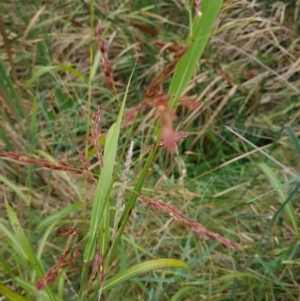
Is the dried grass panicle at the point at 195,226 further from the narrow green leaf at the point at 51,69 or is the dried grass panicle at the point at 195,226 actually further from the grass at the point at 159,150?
the narrow green leaf at the point at 51,69

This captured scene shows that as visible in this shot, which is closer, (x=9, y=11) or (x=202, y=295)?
(x=202, y=295)

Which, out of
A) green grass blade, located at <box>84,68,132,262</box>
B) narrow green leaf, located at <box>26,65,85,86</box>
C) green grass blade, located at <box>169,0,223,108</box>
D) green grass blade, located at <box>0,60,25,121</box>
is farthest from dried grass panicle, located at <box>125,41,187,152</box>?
green grass blade, located at <box>0,60,25,121</box>

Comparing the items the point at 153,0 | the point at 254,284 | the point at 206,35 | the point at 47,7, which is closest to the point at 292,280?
the point at 254,284

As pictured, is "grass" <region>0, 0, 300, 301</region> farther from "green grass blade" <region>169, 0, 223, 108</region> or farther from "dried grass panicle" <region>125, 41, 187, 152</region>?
"dried grass panicle" <region>125, 41, 187, 152</region>

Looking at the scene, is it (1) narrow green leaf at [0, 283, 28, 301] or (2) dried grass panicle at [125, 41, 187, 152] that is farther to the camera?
(1) narrow green leaf at [0, 283, 28, 301]

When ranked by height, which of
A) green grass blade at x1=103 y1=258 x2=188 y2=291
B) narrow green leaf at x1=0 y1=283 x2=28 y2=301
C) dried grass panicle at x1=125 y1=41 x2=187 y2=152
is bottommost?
green grass blade at x1=103 y1=258 x2=188 y2=291

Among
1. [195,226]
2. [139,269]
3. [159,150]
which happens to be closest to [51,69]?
[159,150]

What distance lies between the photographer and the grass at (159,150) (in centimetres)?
119

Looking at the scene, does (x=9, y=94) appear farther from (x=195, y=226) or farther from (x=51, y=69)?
(x=195, y=226)

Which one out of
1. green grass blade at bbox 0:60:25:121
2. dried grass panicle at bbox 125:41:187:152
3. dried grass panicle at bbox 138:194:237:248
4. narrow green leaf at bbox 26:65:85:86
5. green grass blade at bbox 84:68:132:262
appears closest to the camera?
dried grass panicle at bbox 125:41:187:152

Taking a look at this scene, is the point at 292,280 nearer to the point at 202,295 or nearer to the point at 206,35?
the point at 202,295

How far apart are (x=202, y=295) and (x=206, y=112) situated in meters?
0.69

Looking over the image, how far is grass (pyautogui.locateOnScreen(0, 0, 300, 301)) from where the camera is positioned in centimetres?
119

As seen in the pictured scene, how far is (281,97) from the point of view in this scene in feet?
5.84
